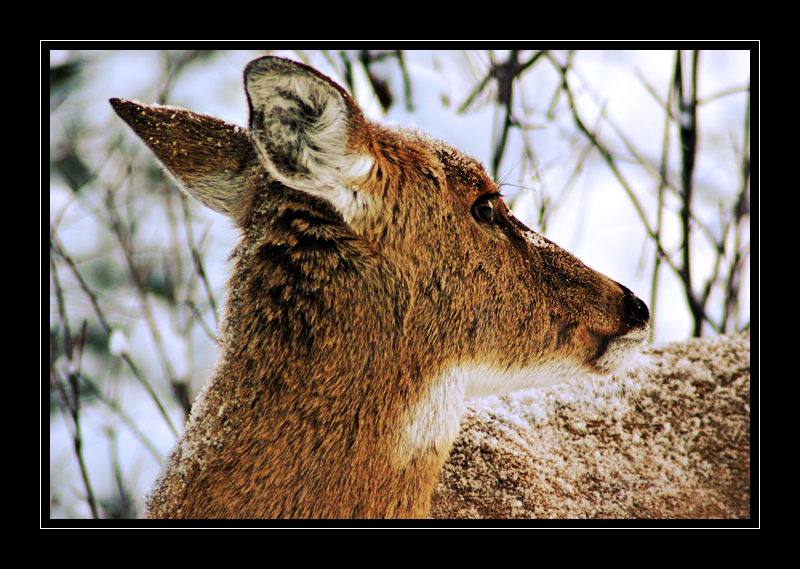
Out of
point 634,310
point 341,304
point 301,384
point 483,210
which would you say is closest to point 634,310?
point 634,310

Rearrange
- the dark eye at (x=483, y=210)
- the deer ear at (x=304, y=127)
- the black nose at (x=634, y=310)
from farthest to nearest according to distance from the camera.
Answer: the black nose at (x=634, y=310)
the dark eye at (x=483, y=210)
the deer ear at (x=304, y=127)

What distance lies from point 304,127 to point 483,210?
626 millimetres

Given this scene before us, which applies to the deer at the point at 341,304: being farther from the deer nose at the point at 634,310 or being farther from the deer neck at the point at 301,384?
the deer nose at the point at 634,310

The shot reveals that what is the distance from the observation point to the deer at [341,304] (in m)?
1.51

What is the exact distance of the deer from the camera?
1508 millimetres

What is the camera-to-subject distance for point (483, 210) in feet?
5.83

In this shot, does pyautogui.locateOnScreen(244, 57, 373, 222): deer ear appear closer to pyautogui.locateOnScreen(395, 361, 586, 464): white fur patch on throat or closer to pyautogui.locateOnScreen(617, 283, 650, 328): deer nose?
pyautogui.locateOnScreen(395, 361, 586, 464): white fur patch on throat

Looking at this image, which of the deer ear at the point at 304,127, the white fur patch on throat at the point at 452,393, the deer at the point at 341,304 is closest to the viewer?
the deer ear at the point at 304,127

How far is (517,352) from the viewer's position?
180cm

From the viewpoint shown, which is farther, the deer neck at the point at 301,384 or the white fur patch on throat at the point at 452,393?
the white fur patch on throat at the point at 452,393

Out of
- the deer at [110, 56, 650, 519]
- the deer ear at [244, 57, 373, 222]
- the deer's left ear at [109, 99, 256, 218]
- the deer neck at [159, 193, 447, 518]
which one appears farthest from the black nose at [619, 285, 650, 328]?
the deer's left ear at [109, 99, 256, 218]

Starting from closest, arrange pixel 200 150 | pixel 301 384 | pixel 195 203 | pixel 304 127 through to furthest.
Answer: pixel 304 127 < pixel 301 384 < pixel 200 150 < pixel 195 203

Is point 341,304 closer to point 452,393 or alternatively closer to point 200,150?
point 452,393

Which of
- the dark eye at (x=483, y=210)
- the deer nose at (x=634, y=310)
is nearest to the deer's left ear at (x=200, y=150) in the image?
the dark eye at (x=483, y=210)
